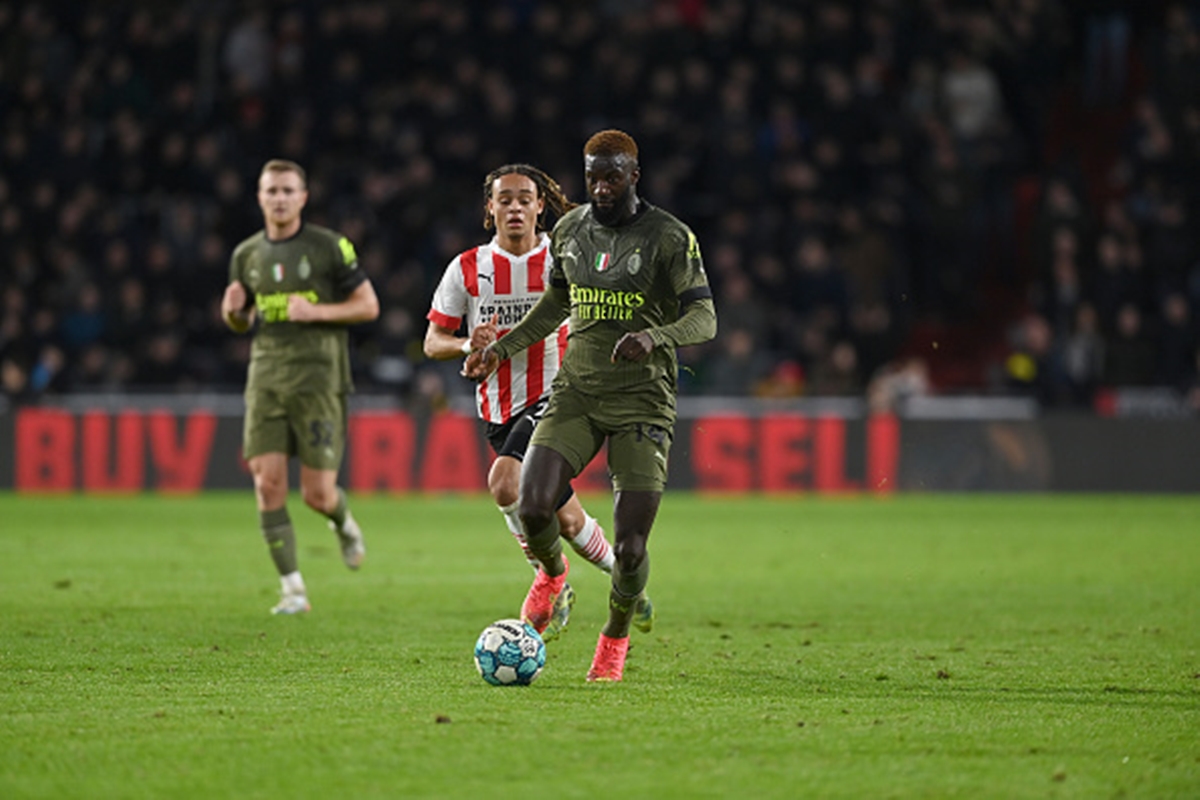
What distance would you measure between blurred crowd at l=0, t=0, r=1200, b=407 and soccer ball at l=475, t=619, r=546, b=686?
48.3 feet

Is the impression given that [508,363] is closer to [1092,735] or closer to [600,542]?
[600,542]

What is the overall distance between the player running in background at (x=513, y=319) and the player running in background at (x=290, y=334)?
186 centimetres

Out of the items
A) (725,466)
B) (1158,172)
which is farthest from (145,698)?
(1158,172)

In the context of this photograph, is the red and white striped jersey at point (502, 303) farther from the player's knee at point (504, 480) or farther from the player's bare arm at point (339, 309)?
the player's bare arm at point (339, 309)

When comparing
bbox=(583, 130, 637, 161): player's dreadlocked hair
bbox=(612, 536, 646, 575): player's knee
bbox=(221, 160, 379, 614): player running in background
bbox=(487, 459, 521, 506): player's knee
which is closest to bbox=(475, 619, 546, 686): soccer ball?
bbox=(612, 536, 646, 575): player's knee

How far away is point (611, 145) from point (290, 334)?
13.4 feet

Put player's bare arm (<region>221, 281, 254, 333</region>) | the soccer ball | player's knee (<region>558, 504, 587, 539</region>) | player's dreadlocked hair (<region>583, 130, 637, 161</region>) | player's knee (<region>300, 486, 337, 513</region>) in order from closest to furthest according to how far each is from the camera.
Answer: the soccer ball → player's dreadlocked hair (<region>583, 130, 637, 161</region>) → player's knee (<region>558, 504, 587, 539</region>) → player's bare arm (<region>221, 281, 254, 333</region>) → player's knee (<region>300, 486, 337, 513</region>)

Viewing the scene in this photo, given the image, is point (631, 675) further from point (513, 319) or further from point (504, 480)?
point (513, 319)

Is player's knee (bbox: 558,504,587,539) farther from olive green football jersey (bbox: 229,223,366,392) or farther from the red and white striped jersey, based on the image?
olive green football jersey (bbox: 229,223,366,392)

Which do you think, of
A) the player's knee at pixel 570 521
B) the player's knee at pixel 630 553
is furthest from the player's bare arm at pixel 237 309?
the player's knee at pixel 630 553

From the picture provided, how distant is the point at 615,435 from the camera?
8117 mm

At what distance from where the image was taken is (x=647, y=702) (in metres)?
7.27

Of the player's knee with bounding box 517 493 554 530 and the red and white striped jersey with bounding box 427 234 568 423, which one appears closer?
the player's knee with bounding box 517 493 554 530

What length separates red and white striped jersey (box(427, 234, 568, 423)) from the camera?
9.64 m
